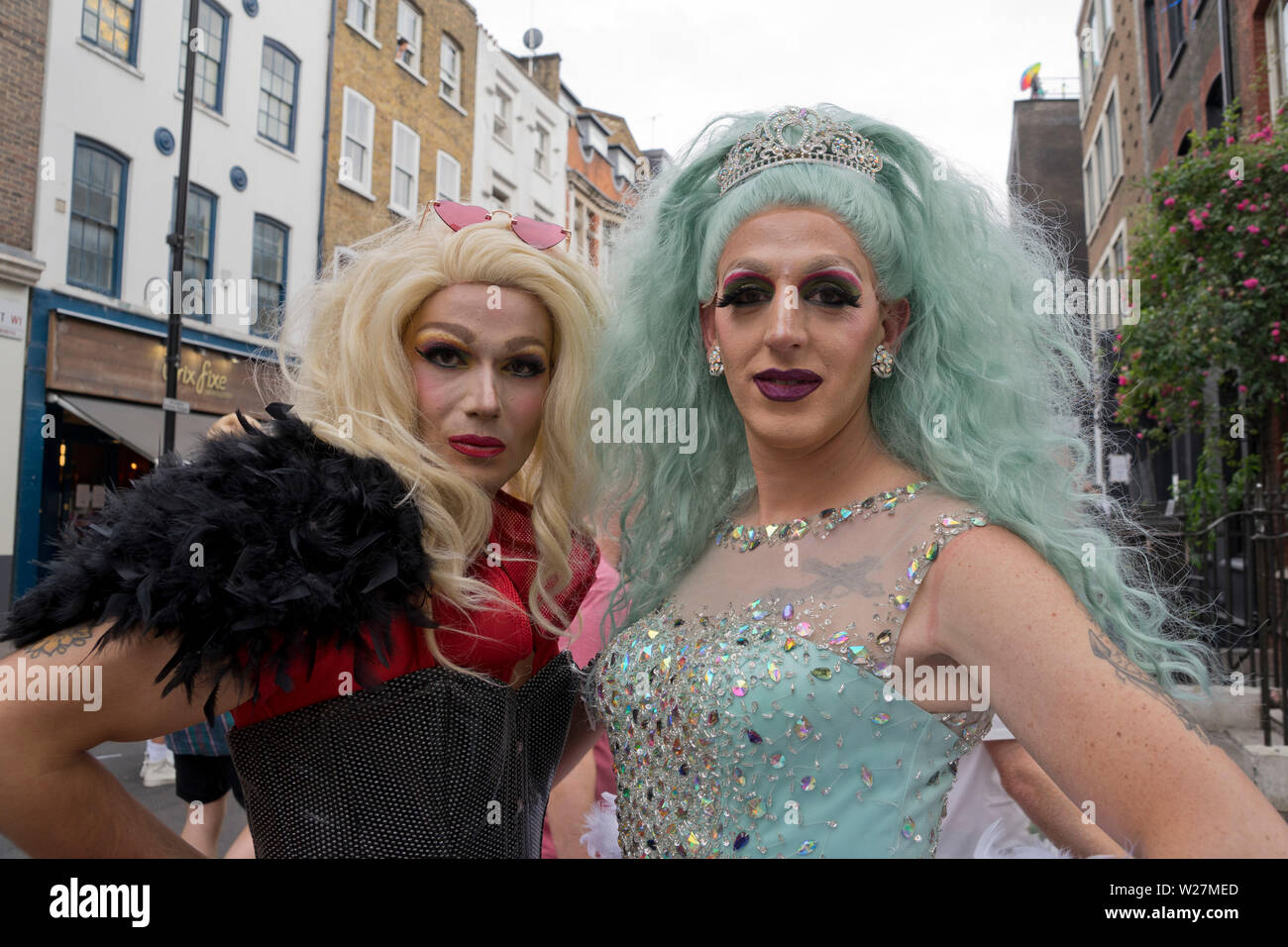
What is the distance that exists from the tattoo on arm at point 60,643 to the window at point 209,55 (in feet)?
41.3

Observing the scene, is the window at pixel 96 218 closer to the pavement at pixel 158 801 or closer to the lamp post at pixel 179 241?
the lamp post at pixel 179 241

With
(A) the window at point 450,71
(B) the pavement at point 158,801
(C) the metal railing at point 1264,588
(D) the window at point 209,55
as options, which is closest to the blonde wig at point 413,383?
(B) the pavement at point 158,801

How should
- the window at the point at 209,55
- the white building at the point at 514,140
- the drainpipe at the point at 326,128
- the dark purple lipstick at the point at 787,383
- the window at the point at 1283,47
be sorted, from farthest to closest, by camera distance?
the white building at the point at 514,140 → the drainpipe at the point at 326,128 → the window at the point at 209,55 → the window at the point at 1283,47 → the dark purple lipstick at the point at 787,383

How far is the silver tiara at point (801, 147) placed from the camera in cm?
180

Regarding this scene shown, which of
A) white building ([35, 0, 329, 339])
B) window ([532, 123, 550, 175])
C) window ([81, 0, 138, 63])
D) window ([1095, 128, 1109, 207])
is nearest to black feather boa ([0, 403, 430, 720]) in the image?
white building ([35, 0, 329, 339])

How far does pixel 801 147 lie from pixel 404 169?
1599 centimetres

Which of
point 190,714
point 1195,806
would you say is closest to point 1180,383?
point 1195,806

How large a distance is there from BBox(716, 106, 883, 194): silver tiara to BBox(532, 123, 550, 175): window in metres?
20.9

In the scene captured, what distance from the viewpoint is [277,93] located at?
1359 cm

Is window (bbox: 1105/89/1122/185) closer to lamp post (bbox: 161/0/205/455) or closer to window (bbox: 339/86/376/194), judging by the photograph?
window (bbox: 339/86/376/194)

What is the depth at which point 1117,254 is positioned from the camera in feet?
48.3

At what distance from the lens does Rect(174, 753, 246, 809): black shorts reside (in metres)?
3.88
